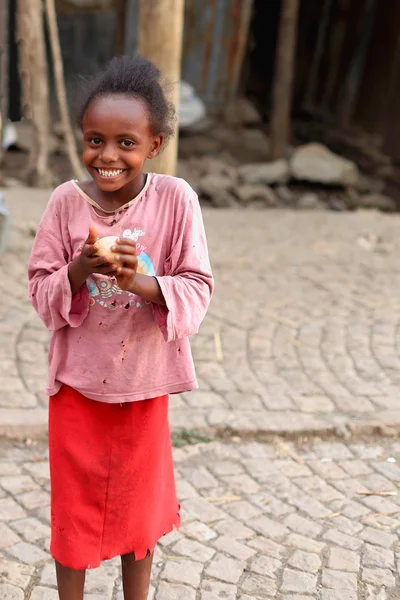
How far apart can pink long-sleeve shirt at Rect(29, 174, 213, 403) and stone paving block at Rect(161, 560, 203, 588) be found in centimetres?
99

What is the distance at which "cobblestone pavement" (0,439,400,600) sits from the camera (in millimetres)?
2826

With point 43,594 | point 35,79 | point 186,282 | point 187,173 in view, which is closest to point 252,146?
point 187,173

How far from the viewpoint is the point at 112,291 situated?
2.13 metres

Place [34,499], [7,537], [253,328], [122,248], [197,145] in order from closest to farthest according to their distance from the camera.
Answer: [122,248] < [7,537] < [34,499] < [253,328] < [197,145]

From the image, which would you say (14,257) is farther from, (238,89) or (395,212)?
(238,89)

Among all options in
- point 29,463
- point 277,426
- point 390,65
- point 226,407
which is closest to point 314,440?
point 277,426

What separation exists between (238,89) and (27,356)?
30.9ft

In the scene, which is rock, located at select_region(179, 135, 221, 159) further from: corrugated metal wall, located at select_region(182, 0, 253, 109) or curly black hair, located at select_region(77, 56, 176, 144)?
curly black hair, located at select_region(77, 56, 176, 144)

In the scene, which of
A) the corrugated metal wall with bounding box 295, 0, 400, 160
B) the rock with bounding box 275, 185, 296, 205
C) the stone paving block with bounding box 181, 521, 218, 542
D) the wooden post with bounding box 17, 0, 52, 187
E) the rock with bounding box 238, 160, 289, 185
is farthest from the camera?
the corrugated metal wall with bounding box 295, 0, 400, 160

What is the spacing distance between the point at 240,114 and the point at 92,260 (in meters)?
10.5

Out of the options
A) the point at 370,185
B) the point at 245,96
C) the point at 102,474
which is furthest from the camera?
the point at 245,96

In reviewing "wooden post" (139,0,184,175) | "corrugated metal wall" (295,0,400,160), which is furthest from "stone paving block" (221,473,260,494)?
"corrugated metal wall" (295,0,400,160)

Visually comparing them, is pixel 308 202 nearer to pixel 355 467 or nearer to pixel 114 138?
pixel 355 467

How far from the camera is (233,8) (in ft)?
36.8
